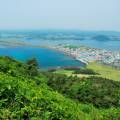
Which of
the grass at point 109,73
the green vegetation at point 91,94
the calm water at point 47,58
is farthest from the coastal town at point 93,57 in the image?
the green vegetation at point 91,94

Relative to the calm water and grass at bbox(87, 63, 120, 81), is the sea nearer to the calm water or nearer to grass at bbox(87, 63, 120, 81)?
the calm water

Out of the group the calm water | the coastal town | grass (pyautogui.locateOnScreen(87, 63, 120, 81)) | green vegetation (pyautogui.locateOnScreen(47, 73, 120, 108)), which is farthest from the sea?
green vegetation (pyautogui.locateOnScreen(47, 73, 120, 108))

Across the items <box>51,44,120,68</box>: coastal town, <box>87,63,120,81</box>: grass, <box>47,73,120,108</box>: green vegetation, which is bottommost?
<box>51,44,120,68</box>: coastal town

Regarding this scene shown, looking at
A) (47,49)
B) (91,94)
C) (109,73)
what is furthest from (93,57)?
(91,94)

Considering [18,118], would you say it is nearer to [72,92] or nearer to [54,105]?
[54,105]

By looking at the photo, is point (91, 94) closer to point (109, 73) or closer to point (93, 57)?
point (109, 73)

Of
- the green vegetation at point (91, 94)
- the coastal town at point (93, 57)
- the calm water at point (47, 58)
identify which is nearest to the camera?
the green vegetation at point (91, 94)

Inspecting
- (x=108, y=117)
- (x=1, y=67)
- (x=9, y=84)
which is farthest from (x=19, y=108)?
(x=1, y=67)

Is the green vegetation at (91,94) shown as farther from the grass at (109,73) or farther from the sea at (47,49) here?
the grass at (109,73)

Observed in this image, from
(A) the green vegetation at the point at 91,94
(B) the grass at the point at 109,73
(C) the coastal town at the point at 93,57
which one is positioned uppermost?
(A) the green vegetation at the point at 91,94

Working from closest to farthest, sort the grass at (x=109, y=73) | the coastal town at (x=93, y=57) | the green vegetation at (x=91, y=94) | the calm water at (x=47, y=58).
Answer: the green vegetation at (x=91, y=94) < the grass at (x=109, y=73) < the calm water at (x=47, y=58) < the coastal town at (x=93, y=57)

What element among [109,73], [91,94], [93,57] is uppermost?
[91,94]
